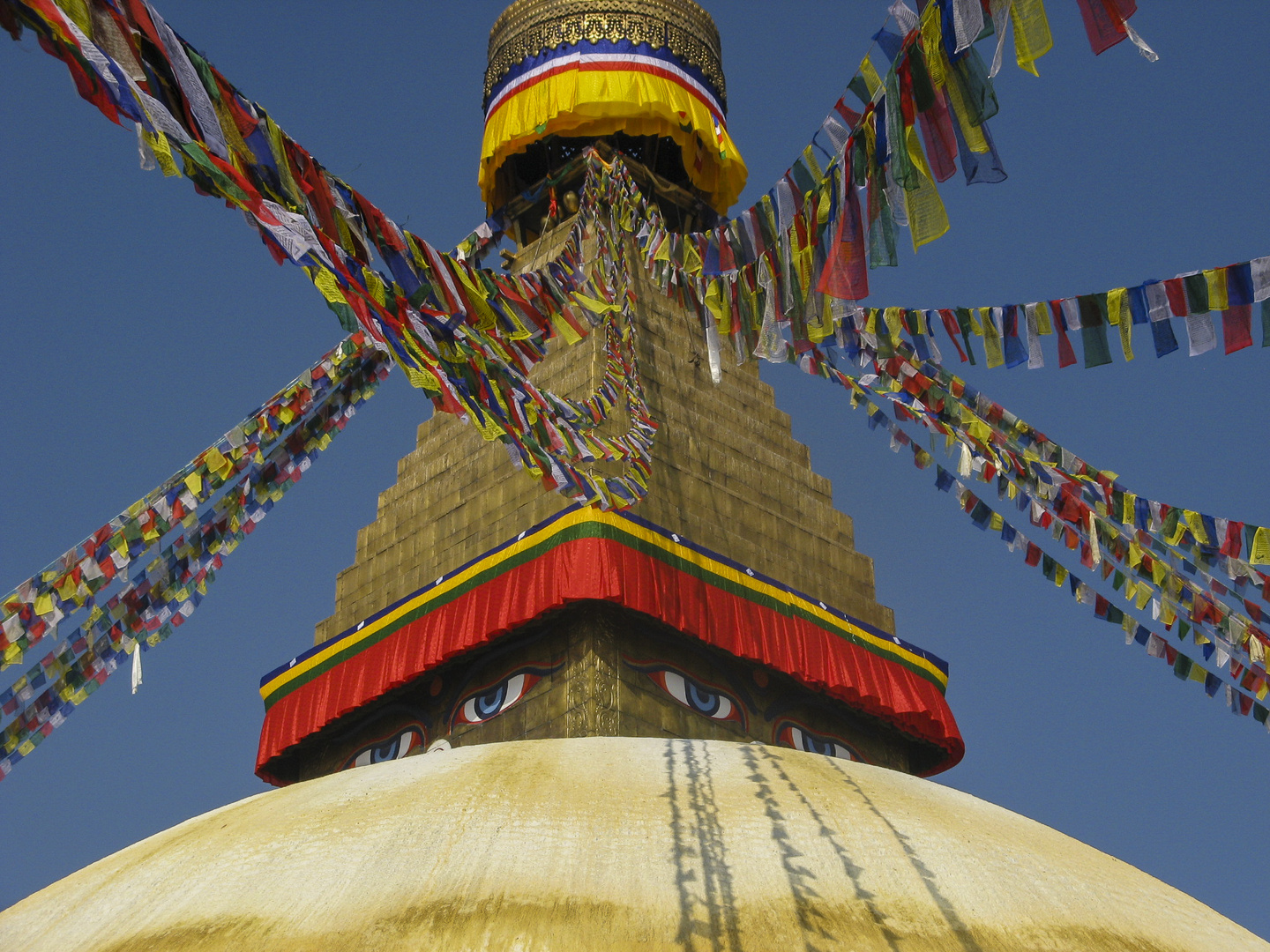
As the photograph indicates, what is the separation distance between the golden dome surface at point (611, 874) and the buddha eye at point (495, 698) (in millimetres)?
2759

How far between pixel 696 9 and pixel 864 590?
26.0 ft

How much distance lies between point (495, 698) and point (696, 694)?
158 cm

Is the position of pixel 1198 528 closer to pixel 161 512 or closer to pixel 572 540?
pixel 572 540

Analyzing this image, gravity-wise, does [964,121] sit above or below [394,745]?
above

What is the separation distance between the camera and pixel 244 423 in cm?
1075

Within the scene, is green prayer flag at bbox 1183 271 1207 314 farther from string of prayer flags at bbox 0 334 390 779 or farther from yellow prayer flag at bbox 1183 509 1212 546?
string of prayer flags at bbox 0 334 390 779

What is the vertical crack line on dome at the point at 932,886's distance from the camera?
5828 mm

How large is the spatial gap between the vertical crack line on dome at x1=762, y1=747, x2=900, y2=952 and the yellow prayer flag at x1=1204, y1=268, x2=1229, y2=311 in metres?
3.30

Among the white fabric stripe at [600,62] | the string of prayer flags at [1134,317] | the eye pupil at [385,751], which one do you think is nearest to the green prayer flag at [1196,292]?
the string of prayer flags at [1134,317]

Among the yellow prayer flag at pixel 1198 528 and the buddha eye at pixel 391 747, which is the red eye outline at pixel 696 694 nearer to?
the buddha eye at pixel 391 747

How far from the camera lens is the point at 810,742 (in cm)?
1125

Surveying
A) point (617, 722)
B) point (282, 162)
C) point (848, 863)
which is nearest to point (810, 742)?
point (617, 722)

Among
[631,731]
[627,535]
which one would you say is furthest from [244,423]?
[631,731]

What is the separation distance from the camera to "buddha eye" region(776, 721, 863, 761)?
11008mm
